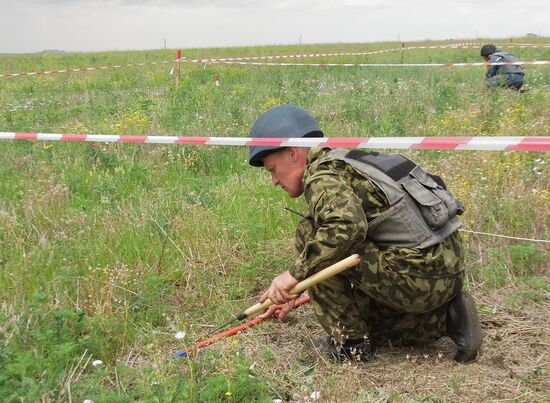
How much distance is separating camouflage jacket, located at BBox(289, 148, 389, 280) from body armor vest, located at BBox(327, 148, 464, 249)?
1.4 inches

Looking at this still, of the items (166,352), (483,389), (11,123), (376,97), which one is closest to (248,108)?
(376,97)

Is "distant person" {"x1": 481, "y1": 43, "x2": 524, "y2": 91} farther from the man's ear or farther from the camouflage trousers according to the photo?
the man's ear

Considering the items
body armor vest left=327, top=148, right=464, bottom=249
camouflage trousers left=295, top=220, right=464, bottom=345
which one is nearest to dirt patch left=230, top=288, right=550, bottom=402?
camouflage trousers left=295, top=220, right=464, bottom=345

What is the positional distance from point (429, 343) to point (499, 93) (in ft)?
17.2

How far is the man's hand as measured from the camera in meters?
2.55

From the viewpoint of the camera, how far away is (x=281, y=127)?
107 inches

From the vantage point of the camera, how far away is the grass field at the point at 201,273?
2.47 metres

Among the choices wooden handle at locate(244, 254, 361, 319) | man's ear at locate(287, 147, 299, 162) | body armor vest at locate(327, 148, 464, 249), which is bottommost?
wooden handle at locate(244, 254, 361, 319)

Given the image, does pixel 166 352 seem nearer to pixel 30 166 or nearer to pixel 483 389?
pixel 483 389

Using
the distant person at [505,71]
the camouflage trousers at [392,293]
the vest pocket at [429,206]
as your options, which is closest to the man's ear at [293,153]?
the camouflage trousers at [392,293]

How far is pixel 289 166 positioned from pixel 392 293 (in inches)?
29.5

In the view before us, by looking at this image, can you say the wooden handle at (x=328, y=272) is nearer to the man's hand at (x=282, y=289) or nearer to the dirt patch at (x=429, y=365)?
the man's hand at (x=282, y=289)

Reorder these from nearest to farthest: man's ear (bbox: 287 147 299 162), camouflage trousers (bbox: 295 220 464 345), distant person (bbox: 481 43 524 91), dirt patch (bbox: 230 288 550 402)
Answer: dirt patch (bbox: 230 288 550 402), camouflage trousers (bbox: 295 220 464 345), man's ear (bbox: 287 147 299 162), distant person (bbox: 481 43 524 91)

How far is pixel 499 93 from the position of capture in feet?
24.0
